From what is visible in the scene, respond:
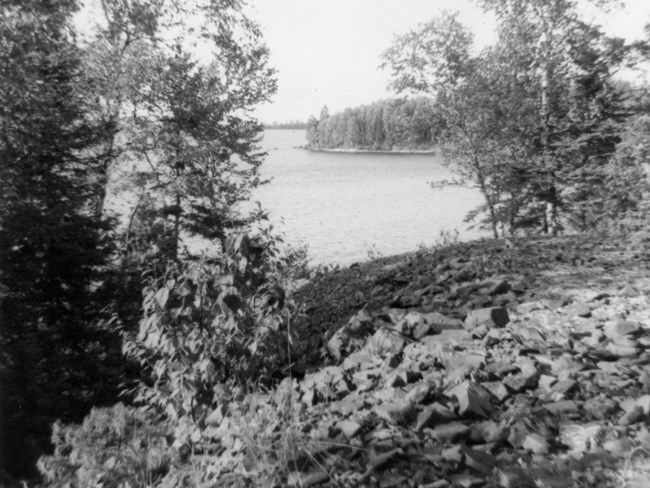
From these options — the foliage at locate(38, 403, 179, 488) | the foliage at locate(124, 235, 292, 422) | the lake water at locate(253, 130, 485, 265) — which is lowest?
the lake water at locate(253, 130, 485, 265)

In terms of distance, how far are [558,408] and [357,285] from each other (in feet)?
17.4

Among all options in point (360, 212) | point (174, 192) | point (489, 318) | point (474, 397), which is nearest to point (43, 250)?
point (174, 192)

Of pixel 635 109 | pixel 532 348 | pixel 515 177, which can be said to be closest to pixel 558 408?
pixel 532 348

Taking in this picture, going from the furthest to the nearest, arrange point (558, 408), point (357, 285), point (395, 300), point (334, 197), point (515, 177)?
point (334, 197) → point (515, 177) → point (357, 285) → point (395, 300) → point (558, 408)

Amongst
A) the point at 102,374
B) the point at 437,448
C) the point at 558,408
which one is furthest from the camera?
the point at 102,374

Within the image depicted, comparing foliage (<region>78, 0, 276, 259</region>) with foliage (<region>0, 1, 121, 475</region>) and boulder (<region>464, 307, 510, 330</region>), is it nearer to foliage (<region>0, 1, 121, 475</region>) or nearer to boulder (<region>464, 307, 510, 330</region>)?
foliage (<region>0, 1, 121, 475</region>)

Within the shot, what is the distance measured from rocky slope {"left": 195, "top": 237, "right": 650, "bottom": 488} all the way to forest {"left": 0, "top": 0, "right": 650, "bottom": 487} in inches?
16.7

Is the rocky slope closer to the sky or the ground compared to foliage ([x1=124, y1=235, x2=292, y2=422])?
closer to the ground

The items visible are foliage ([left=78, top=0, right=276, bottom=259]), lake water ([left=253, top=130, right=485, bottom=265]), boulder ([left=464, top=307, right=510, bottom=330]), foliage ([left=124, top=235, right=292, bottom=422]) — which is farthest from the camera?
lake water ([left=253, top=130, right=485, bottom=265])

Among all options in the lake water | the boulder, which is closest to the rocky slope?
the boulder

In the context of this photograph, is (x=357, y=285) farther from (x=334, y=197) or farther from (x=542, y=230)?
(x=334, y=197)

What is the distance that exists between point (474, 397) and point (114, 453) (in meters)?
2.77

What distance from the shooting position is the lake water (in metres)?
22.4

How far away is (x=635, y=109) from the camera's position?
16719mm
